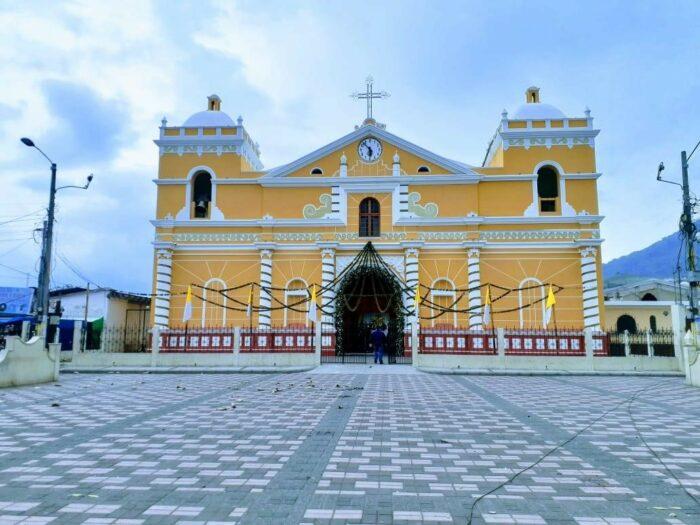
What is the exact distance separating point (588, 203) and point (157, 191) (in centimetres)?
2095

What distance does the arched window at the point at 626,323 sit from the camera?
1182 inches

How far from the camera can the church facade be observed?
2467 cm

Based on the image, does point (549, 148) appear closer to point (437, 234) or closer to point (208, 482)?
point (437, 234)

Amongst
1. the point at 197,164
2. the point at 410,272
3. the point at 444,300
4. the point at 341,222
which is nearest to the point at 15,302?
the point at 197,164

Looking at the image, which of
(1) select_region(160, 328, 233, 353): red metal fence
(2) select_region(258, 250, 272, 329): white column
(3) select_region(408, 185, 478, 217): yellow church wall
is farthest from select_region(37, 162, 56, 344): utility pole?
(3) select_region(408, 185, 478, 217): yellow church wall

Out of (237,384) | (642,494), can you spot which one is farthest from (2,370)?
(642,494)

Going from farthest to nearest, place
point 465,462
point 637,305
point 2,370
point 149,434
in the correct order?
point 637,305, point 2,370, point 149,434, point 465,462

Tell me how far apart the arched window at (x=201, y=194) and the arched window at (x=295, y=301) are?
573 cm

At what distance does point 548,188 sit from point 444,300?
771 cm

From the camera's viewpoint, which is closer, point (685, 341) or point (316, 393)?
point (316, 393)

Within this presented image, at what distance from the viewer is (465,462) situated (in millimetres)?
5719

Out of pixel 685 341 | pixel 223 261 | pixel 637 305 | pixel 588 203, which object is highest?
pixel 588 203

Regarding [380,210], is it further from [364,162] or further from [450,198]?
[450,198]

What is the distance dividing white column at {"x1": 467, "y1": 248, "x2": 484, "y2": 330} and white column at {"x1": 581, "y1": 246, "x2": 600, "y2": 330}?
15.4 ft
